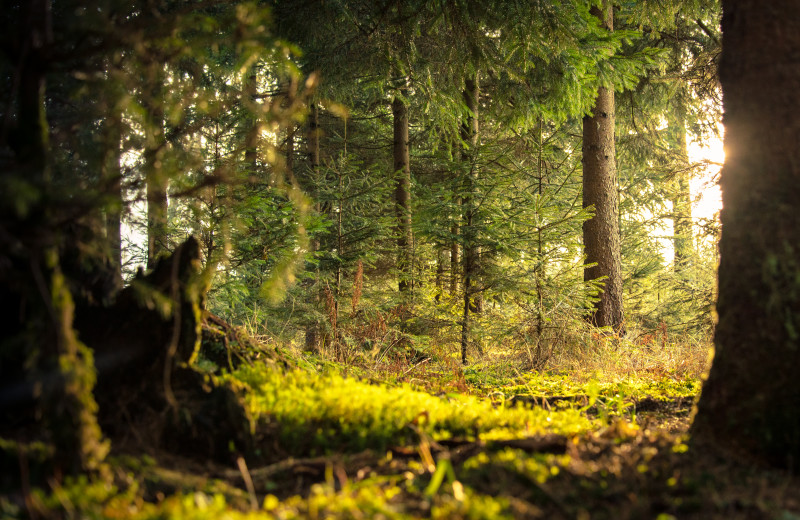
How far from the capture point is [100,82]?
6.52 feet

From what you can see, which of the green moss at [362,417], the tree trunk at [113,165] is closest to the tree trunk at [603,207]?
the green moss at [362,417]

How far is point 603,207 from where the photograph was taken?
371 inches

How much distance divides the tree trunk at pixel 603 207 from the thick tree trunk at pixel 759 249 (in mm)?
6802

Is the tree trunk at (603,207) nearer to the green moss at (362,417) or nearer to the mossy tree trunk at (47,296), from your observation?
the green moss at (362,417)

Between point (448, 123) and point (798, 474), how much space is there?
21.8 ft

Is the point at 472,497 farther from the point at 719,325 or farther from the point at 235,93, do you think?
the point at 235,93

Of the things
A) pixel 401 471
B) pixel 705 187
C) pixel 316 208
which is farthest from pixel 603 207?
pixel 401 471

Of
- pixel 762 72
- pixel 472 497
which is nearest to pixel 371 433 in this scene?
pixel 472 497

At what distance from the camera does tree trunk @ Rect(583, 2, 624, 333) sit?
9312 millimetres

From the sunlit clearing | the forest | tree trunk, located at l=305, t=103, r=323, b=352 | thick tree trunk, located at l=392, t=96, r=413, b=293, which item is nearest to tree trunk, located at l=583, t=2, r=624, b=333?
the sunlit clearing

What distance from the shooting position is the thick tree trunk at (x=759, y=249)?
248 cm

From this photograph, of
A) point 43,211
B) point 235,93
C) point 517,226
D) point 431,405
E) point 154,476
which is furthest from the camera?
point 517,226

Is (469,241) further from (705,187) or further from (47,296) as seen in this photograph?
(47,296)

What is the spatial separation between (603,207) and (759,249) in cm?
722
